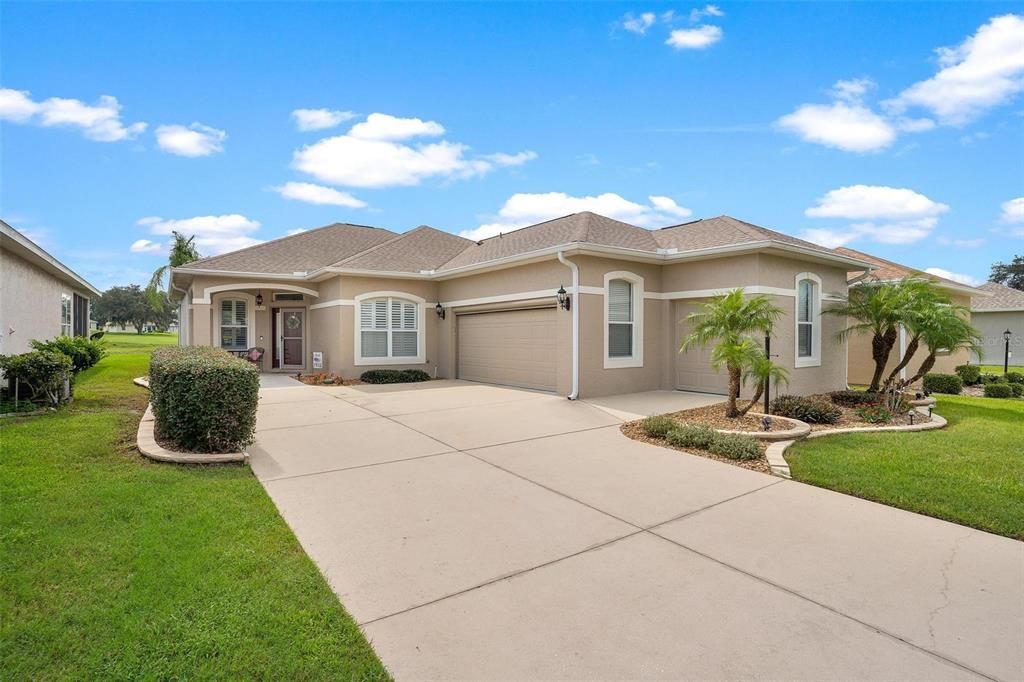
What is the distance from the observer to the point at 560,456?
256 inches

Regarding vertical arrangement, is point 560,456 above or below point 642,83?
below

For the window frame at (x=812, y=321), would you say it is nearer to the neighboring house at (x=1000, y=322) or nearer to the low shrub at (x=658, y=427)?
the low shrub at (x=658, y=427)

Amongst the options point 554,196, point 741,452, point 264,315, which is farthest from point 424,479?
point 554,196

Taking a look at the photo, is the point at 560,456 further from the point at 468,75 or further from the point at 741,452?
the point at 468,75

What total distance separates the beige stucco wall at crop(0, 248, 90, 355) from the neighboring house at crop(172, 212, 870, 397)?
10.3 ft

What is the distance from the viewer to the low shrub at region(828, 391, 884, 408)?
406 inches

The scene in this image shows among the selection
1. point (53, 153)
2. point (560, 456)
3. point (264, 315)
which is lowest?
point (560, 456)

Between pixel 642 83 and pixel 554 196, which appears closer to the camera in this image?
pixel 642 83

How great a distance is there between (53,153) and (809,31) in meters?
15.7

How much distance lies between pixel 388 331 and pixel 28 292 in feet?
27.0

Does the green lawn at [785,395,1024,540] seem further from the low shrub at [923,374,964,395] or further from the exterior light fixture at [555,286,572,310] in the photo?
the low shrub at [923,374,964,395]

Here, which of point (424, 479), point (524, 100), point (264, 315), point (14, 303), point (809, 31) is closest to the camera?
point (424, 479)

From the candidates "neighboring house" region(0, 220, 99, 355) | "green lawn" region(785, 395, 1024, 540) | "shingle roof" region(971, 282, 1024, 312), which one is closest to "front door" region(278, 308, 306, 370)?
"neighboring house" region(0, 220, 99, 355)

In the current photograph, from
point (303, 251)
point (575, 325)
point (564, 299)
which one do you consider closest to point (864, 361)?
point (575, 325)
